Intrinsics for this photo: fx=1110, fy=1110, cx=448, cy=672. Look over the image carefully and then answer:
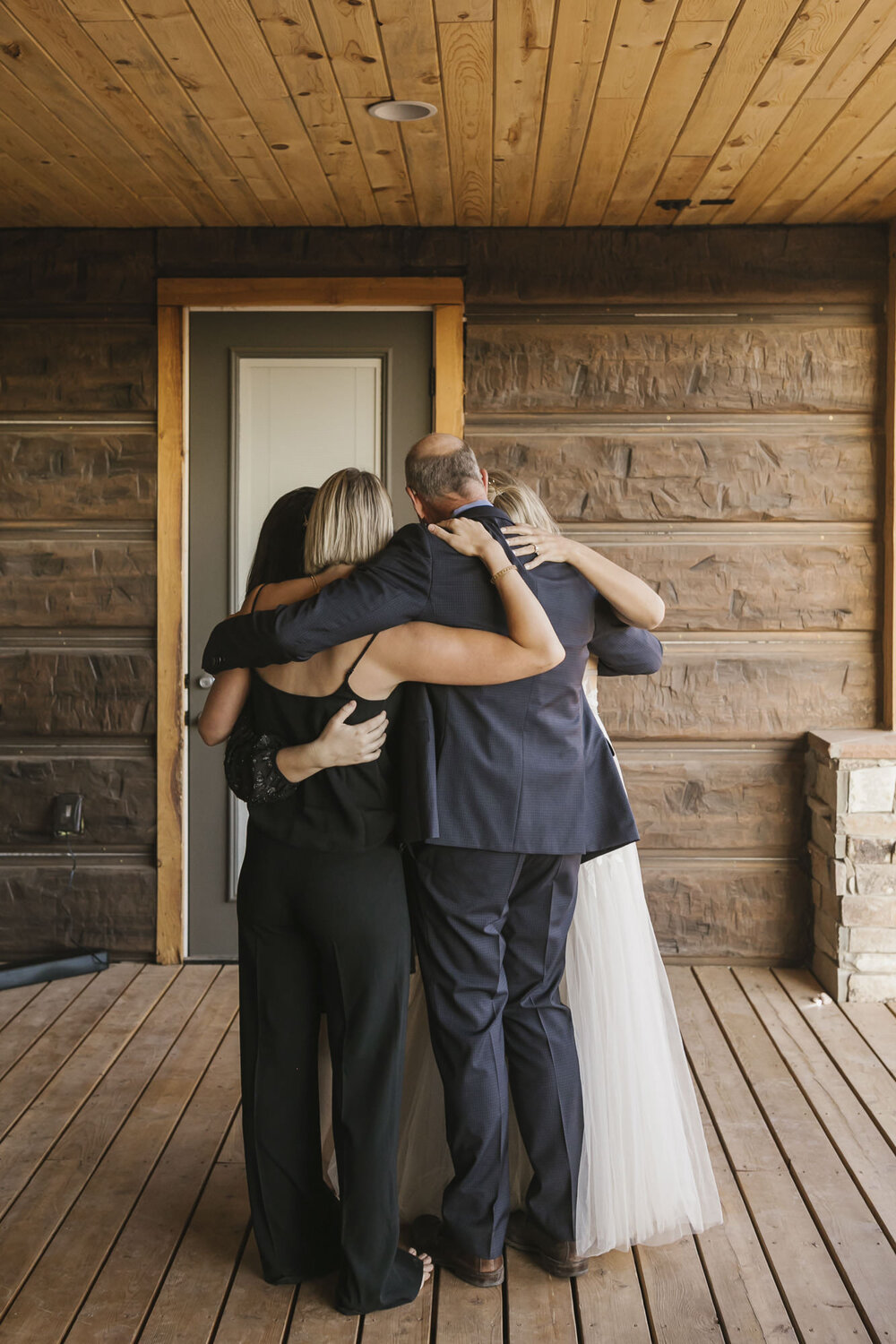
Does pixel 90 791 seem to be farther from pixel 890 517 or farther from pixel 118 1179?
pixel 890 517

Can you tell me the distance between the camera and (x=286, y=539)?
6.95 ft

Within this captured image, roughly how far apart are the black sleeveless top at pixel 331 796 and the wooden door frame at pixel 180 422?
84.0 inches

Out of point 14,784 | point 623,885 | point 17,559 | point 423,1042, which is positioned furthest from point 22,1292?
point 17,559

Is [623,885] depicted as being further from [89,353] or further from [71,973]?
[89,353]

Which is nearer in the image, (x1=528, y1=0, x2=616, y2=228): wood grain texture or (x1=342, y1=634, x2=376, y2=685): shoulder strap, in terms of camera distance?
(x1=342, y1=634, x2=376, y2=685): shoulder strap

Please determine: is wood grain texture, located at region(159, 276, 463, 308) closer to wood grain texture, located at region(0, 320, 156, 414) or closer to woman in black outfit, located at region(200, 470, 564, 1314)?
wood grain texture, located at region(0, 320, 156, 414)

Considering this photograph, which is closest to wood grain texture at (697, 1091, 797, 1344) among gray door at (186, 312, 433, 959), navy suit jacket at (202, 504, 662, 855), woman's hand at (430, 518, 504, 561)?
navy suit jacket at (202, 504, 662, 855)

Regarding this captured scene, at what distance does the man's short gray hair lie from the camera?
207cm

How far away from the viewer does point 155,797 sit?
4.09 metres

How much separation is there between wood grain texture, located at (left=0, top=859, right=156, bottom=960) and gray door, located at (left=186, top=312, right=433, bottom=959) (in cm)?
37

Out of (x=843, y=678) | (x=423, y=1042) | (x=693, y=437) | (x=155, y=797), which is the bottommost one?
(x=423, y=1042)

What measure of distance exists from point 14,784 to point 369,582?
2.71m

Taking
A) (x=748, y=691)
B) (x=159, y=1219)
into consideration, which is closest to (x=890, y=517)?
(x=748, y=691)

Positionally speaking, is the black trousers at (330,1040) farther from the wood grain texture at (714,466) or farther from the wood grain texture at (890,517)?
the wood grain texture at (890,517)
